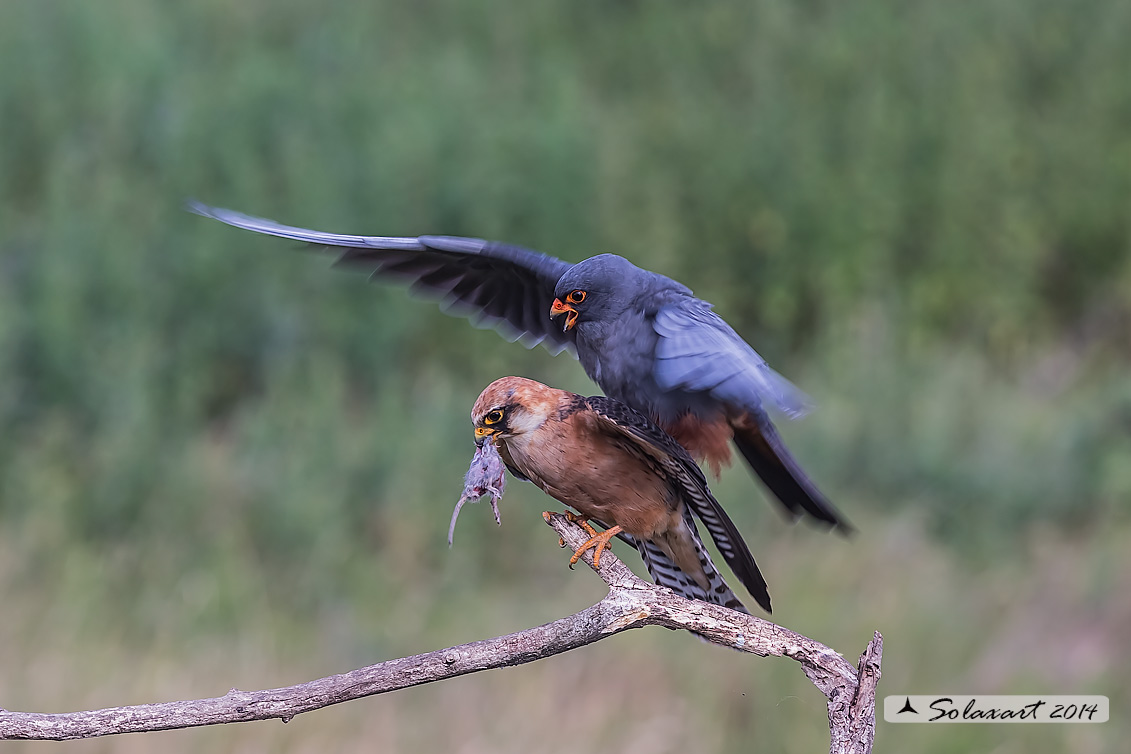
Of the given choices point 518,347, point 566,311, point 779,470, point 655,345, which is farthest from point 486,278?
point 518,347

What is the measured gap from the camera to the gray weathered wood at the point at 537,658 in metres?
2.06

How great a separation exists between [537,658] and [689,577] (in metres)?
1.17

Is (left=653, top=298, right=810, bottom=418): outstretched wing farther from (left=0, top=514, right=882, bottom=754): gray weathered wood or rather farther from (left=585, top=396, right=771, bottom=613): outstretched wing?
(left=0, top=514, right=882, bottom=754): gray weathered wood

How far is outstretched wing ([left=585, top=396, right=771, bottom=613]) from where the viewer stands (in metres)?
2.88

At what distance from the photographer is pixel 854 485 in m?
7.80

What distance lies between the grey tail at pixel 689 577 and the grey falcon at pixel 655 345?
0.26 metres

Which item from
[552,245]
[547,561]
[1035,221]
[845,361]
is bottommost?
[547,561]

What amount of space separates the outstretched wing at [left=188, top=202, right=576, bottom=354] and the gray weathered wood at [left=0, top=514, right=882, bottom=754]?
1.30 meters

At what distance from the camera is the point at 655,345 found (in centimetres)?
306

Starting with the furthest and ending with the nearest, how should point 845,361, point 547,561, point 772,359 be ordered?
point 772,359, point 845,361, point 547,561

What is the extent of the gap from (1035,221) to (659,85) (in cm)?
383

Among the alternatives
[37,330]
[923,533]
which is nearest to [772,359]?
[923,533]

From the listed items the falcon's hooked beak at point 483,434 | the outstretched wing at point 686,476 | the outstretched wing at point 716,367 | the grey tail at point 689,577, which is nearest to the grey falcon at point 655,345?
the outstretched wing at point 716,367

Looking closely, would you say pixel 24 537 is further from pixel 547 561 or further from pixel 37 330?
pixel 547 561
